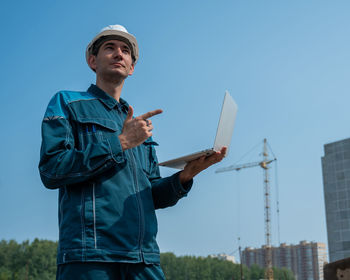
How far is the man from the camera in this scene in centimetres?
224

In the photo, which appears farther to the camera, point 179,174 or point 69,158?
point 179,174

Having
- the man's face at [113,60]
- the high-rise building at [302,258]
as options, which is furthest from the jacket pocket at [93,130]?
the high-rise building at [302,258]

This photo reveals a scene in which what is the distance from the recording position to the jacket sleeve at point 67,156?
2299 mm

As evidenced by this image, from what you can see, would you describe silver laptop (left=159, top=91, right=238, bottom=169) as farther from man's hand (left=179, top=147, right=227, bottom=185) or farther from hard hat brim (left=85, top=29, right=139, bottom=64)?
hard hat brim (left=85, top=29, right=139, bottom=64)

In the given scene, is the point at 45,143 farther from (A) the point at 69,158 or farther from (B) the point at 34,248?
(B) the point at 34,248

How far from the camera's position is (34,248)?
263 ft

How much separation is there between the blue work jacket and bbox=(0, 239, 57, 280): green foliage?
3040 inches

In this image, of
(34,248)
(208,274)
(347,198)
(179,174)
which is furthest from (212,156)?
(208,274)

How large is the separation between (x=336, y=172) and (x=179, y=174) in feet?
162

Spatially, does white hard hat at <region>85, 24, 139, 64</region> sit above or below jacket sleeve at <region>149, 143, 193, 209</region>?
above

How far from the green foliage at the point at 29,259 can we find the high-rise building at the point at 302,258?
57873 millimetres

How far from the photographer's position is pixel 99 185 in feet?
7.78

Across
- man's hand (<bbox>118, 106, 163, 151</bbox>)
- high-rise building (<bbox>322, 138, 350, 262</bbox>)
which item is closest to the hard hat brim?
man's hand (<bbox>118, 106, 163, 151</bbox>)

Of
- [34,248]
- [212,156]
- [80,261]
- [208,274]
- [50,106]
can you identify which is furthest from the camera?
[208,274]
